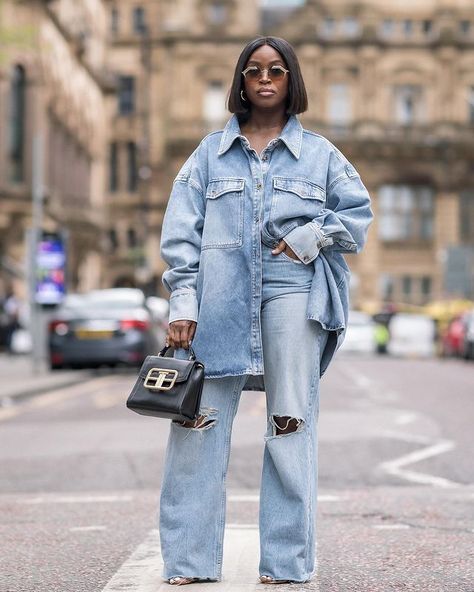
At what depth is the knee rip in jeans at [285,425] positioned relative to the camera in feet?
17.1

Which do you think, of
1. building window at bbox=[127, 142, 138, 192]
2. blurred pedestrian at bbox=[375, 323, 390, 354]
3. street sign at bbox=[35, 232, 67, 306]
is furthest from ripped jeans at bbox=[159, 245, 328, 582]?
building window at bbox=[127, 142, 138, 192]

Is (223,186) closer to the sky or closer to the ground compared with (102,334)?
closer to the sky

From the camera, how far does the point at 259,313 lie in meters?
5.18

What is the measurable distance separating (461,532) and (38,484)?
3.30 m

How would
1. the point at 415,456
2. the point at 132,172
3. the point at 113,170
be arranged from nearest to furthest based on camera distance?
the point at 415,456 < the point at 132,172 < the point at 113,170

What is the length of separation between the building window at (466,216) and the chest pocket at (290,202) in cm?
6916

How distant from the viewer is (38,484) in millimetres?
9156

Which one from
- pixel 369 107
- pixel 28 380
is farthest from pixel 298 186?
pixel 369 107

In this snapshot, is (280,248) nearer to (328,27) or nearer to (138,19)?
(328,27)

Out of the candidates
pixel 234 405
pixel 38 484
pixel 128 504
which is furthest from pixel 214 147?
pixel 38 484

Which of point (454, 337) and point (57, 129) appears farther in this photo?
point (57, 129)

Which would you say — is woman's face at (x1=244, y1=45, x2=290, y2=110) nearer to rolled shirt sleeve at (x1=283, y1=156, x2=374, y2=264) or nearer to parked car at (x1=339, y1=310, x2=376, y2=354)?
rolled shirt sleeve at (x1=283, y1=156, x2=374, y2=264)

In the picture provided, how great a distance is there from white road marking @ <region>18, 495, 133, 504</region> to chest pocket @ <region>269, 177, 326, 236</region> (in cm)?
332

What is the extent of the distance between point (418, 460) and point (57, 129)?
40.2 meters
